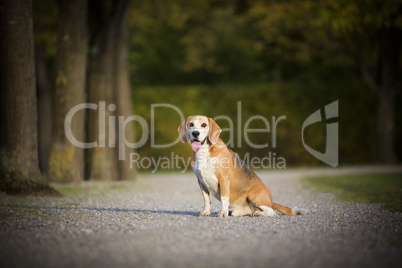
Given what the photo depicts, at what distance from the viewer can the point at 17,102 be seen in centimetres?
1075

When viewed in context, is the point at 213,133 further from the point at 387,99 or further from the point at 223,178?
the point at 387,99

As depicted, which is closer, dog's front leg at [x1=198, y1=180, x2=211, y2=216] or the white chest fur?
the white chest fur

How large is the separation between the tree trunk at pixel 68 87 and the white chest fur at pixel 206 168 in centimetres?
620

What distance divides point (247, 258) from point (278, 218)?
259 cm

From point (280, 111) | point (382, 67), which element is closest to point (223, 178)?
point (280, 111)

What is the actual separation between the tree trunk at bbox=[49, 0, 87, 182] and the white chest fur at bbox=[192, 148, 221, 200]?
20.3 ft

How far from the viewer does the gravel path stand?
5117 mm

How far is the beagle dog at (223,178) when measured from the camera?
7.78 meters

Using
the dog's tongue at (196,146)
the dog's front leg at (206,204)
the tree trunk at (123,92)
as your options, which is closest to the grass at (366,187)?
the dog's front leg at (206,204)

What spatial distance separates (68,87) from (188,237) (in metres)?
7.94

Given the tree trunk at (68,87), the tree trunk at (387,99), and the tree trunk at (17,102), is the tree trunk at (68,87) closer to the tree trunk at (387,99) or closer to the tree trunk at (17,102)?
the tree trunk at (17,102)

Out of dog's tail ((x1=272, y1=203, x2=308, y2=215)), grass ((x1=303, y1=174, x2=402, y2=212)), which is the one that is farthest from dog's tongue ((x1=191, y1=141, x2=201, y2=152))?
grass ((x1=303, y1=174, x2=402, y2=212))

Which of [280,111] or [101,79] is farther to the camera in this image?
[280,111]

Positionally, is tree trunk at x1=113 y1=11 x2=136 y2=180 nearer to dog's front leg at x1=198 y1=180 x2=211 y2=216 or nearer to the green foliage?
the green foliage
